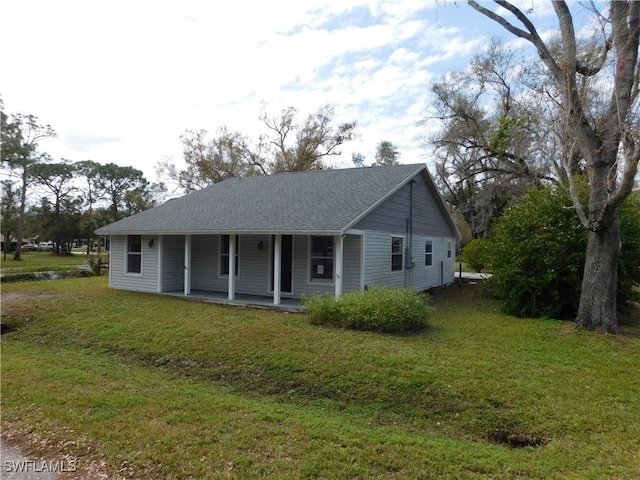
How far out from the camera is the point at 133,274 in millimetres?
14031

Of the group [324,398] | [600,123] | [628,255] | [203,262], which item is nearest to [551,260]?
[628,255]

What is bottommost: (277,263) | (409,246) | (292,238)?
(277,263)

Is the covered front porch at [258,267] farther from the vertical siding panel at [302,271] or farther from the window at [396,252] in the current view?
the window at [396,252]

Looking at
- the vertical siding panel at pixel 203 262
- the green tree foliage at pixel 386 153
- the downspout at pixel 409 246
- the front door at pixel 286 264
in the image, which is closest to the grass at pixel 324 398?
the front door at pixel 286 264

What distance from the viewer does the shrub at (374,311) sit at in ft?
27.0

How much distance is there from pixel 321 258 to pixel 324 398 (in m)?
6.39

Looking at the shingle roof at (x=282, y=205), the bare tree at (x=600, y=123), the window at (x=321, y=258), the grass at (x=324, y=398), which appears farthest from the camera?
the window at (x=321, y=258)

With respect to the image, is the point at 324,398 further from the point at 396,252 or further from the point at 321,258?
the point at 396,252

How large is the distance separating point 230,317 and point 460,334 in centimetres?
515

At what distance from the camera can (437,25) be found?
365 inches

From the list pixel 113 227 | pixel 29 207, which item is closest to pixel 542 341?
pixel 113 227

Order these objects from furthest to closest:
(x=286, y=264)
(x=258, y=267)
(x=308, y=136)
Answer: (x=308, y=136), (x=258, y=267), (x=286, y=264)

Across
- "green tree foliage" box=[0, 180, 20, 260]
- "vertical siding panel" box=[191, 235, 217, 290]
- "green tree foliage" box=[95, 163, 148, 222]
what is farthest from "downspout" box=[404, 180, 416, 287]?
"green tree foliage" box=[95, 163, 148, 222]

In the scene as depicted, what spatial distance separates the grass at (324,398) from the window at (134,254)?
4713mm
